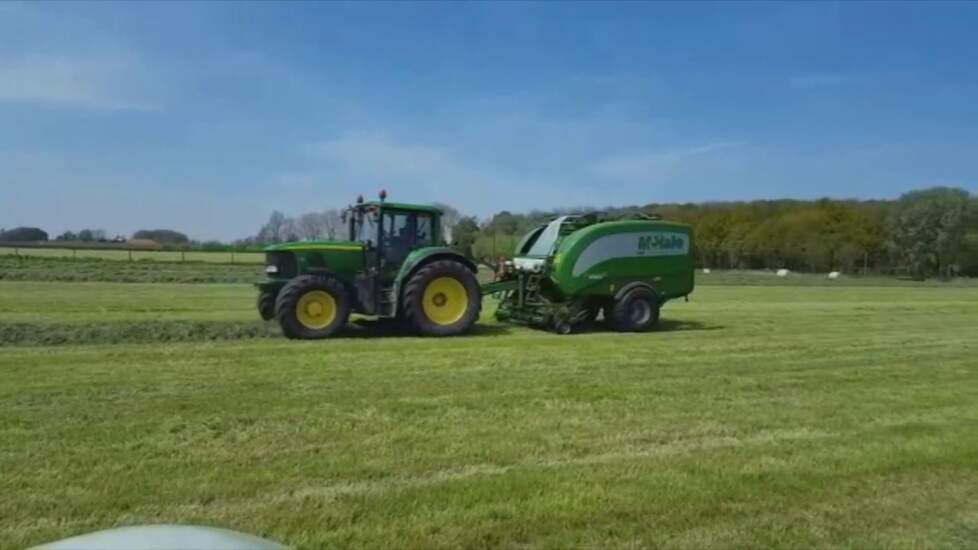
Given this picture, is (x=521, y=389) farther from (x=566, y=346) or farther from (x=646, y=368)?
(x=566, y=346)

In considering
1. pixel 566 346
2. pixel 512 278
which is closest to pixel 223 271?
pixel 512 278

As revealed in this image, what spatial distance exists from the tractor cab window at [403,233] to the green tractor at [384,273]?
1 centimetres

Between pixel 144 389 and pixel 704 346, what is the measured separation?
7.54 metres

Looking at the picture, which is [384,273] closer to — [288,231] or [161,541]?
[288,231]

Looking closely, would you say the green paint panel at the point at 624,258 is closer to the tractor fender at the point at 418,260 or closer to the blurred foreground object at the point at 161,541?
the tractor fender at the point at 418,260

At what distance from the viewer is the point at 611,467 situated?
4.94 m

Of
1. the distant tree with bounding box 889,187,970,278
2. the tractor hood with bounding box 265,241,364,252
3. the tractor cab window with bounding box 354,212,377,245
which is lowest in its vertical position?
the tractor hood with bounding box 265,241,364,252

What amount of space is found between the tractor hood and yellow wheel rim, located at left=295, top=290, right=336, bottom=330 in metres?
0.90

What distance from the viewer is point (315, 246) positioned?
1234 cm

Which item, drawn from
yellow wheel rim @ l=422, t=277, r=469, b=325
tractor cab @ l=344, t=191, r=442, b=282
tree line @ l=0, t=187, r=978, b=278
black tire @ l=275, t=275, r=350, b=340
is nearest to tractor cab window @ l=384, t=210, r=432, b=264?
tractor cab @ l=344, t=191, r=442, b=282

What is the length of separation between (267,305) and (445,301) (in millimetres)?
2915

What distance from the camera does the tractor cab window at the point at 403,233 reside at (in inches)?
500

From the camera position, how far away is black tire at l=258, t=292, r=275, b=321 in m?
12.7

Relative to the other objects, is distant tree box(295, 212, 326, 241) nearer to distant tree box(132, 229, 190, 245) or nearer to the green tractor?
the green tractor
